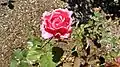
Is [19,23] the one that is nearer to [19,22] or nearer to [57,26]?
[19,22]

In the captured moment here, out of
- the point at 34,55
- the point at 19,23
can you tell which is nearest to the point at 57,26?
the point at 34,55

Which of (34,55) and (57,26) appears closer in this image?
(57,26)

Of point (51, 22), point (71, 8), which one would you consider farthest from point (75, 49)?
point (71, 8)

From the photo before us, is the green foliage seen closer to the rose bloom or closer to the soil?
the rose bloom

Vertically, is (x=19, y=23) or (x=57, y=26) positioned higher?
(x=57, y=26)

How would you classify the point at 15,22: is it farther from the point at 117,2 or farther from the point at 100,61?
the point at 100,61

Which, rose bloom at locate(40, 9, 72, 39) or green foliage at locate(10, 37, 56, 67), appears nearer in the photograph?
rose bloom at locate(40, 9, 72, 39)

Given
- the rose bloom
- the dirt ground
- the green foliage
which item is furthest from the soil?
the rose bloom

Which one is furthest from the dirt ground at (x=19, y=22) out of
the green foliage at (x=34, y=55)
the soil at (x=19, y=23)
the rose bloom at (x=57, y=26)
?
the rose bloom at (x=57, y=26)

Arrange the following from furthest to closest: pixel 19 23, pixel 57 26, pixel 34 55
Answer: pixel 19 23, pixel 34 55, pixel 57 26

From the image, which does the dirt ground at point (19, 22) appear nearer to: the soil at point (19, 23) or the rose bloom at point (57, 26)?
the soil at point (19, 23)
